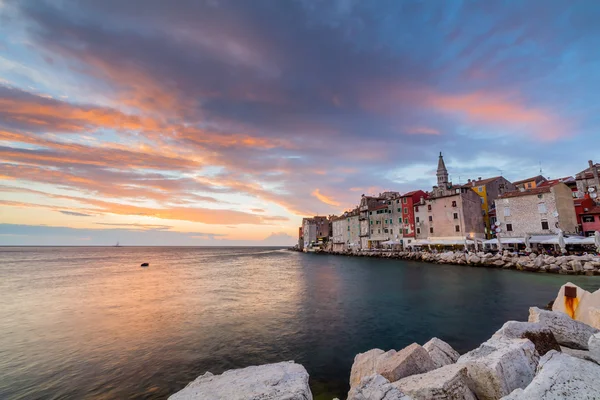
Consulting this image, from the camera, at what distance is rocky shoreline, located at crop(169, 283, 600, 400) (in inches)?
137

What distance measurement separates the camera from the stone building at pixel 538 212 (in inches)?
1660

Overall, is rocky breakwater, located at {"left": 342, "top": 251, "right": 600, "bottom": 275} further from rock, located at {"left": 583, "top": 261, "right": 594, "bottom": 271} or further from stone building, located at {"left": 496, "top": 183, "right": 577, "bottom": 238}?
stone building, located at {"left": 496, "top": 183, "right": 577, "bottom": 238}

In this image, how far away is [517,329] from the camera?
623 cm

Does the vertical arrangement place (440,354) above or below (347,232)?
below

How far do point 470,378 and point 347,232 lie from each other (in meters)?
92.6

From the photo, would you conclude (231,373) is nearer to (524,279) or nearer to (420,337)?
(420,337)

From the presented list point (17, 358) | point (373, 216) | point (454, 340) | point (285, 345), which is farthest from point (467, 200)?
point (17, 358)

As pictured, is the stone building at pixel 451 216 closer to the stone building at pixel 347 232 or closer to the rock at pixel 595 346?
the stone building at pixel 347 232

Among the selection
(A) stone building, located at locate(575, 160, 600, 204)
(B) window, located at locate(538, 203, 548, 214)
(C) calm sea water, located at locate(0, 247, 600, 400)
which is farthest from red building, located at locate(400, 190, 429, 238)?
(C) calm sea water, located at locate(0, 247, 600, 400)

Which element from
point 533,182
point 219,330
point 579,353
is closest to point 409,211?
point 533,182

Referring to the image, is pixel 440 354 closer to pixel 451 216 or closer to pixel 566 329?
pixel 566 329

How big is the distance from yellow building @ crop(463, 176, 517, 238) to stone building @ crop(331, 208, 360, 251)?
1457 inches

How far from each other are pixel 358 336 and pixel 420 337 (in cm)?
286

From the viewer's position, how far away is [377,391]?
13.9 ft
